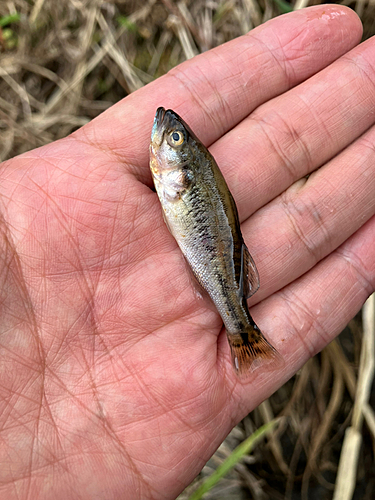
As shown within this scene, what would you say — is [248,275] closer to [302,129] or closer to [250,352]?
[250,352]

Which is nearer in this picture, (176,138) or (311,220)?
(176,138)

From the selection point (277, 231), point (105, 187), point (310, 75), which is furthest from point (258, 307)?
point (310, 75)

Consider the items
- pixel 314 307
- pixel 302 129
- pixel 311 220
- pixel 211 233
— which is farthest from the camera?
pixel 302 129

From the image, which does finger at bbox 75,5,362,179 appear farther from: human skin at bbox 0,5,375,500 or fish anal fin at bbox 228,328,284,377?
fish anal fin at bbox 228,328,284,377

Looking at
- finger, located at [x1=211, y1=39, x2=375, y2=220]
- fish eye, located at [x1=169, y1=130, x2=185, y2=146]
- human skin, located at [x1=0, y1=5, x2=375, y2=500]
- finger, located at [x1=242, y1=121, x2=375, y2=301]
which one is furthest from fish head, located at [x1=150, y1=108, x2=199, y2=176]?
finger, located at [x1=242, y1=121, x2=375, y2=301]

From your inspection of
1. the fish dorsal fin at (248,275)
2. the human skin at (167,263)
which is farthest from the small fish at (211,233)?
the human skin at (167,263)

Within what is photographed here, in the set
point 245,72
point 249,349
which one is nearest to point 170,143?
point 245,72

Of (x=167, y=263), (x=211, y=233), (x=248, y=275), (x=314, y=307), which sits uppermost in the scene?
(x=211, y=233)
